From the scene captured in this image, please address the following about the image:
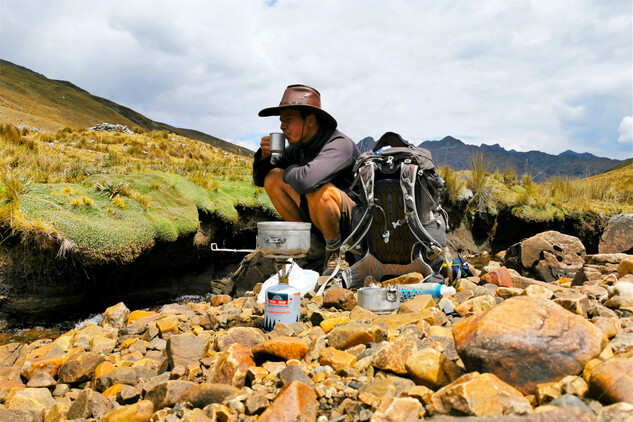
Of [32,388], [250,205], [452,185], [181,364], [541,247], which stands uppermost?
[452,185]

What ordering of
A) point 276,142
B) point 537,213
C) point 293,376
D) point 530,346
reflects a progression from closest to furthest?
point 530,346
point 293,376
point 276,142
point 537,213

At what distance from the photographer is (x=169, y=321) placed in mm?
3043

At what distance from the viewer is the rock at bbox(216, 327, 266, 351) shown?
225cm

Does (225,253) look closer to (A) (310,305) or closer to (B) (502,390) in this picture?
(A) (310,305)

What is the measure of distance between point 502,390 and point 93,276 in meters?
4.19

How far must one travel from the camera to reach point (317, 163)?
3934mm

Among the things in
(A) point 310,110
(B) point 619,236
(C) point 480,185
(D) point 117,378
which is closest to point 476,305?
(D) point 117,378

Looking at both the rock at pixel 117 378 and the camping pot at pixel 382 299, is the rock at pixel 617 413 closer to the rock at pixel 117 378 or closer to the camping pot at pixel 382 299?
the camping pot at pixel 382 299

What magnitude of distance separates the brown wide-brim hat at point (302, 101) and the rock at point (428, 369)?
288 centimetres

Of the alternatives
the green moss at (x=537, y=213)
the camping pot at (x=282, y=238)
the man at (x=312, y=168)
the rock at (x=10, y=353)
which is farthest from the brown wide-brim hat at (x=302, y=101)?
the green moss at (x=537, y=213)

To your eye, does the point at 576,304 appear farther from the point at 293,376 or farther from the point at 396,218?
the point at 396,218

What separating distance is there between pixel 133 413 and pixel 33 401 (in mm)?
778

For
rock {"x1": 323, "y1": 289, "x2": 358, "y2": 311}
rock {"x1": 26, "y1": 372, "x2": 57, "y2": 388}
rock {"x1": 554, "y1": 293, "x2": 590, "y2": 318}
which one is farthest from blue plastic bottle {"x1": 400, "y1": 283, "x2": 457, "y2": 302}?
rock {"x1": 26, "y1": 372, "x2": 57, "y2": 388}

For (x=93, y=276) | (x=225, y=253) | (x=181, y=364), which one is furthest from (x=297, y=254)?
(x=225, y=253)
